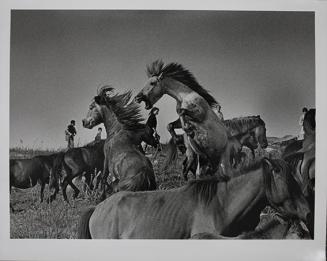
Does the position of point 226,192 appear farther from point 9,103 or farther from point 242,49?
point 9,103

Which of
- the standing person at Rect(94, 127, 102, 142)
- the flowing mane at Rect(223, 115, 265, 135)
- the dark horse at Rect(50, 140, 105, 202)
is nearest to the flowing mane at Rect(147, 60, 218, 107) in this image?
the flowing mane at Rect(223, 115, 265, 135)

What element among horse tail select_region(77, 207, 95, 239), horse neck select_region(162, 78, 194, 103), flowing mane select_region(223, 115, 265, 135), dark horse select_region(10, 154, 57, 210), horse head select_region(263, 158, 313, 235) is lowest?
horse tail select_region(77, 207, 95, 239)

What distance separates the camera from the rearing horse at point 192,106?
2.12 m

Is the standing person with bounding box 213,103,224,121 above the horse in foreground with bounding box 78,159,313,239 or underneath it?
above

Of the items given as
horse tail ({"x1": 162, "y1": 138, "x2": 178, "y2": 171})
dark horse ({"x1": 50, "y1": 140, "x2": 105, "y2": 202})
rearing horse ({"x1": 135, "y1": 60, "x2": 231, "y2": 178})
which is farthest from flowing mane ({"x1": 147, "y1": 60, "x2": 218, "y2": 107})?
dark horse ({"x1": 50, "y1": 140, "x2": 105, "y2": 202})

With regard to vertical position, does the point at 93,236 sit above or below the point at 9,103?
below

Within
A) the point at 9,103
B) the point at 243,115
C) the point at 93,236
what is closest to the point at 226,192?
the point at 243,115

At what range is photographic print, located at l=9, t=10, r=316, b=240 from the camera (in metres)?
2.11

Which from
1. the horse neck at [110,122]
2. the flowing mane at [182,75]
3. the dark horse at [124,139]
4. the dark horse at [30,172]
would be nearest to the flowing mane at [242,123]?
the flowing mane at [182,75]

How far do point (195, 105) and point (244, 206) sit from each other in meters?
0.57

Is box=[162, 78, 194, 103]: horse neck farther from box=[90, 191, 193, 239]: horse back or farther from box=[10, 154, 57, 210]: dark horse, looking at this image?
box=[10, 154, 57, 210]: dark horse

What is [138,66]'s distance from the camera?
83.4 inches

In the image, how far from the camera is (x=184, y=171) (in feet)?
6.93

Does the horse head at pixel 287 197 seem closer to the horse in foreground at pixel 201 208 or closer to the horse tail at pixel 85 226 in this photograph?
the horse in foreground at pixel 201 208
